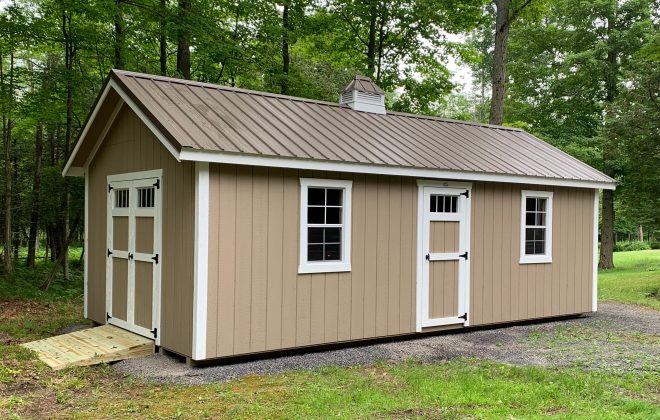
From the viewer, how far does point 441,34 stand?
18156mm

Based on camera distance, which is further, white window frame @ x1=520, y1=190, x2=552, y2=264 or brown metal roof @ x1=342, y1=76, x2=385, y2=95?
brown metal roof @ x1=342, y1=76, x2=385, y2=95

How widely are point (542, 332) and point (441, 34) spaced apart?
11.7 meters

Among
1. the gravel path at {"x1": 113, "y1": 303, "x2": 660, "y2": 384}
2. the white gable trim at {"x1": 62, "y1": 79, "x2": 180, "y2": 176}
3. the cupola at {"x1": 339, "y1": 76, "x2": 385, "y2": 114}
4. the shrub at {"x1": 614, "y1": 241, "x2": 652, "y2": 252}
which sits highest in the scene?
the cupola at {"x1": 339, "y1": 76, "x2": 385, "y2": 114}

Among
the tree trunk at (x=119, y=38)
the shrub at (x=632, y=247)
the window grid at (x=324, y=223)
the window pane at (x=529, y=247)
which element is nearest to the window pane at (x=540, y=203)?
the window pane at (x=529, y=247)

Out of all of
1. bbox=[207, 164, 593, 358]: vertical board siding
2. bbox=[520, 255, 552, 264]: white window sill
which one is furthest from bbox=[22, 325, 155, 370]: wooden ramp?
bbox=[520, 255, 552, 264]: white window sill

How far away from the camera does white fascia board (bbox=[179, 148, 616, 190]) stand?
6.34 meters

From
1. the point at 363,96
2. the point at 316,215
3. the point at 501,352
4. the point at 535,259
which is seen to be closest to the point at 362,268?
the point at 316,215

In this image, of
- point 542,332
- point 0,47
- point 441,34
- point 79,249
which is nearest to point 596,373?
point 542,332

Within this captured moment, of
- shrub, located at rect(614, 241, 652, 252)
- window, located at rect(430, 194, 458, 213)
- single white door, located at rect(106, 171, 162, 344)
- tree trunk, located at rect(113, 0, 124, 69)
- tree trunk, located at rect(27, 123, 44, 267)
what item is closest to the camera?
single white door, located at rect(106, 171, 162, 344)

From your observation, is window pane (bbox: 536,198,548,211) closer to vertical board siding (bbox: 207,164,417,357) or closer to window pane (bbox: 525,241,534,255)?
window pane (bbox: 525,241,534,255)

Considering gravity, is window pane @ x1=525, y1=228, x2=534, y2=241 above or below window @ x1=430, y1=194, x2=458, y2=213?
below

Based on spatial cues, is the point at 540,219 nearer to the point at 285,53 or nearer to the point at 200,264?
the point at 200,264

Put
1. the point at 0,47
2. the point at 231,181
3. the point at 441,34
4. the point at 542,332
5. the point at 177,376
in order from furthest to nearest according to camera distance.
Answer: the point at 441,34, the point at 0,47, the point at 542,332, the point at 231,181, the point at 177,376

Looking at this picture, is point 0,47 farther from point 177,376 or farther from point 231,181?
point 177,376
